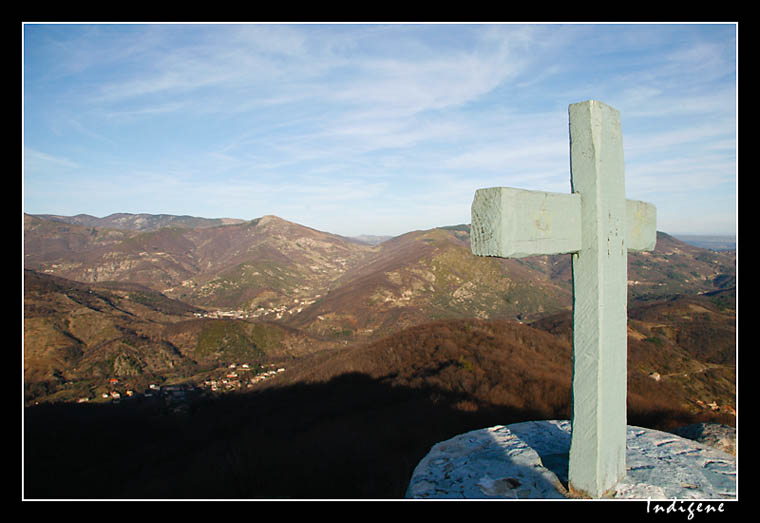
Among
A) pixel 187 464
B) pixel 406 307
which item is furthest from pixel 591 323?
pixel 406 307

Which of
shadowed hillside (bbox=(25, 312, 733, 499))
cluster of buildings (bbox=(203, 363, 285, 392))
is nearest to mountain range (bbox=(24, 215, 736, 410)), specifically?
cluster of buildings (bbox=(203, 363, 285, 392))

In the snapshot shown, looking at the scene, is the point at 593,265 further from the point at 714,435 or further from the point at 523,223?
the point at 714,435

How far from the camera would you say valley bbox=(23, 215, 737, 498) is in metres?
6.54

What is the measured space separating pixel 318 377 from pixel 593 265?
12626 millimetres

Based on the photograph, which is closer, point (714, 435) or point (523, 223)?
point (523, 223)

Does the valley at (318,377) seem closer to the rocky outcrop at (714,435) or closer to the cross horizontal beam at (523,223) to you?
the rocky outcrop at (714,435)

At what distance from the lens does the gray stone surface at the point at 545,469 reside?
3350 mm

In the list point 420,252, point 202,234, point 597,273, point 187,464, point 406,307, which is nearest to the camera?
point 597,273

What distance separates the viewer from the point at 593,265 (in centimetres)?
303

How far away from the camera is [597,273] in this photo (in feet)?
9.84

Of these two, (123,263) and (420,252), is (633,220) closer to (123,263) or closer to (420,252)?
(420,252)

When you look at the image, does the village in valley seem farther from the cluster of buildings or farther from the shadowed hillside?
the shadowed hillside

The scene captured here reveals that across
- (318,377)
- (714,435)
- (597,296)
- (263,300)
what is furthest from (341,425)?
(263,300)

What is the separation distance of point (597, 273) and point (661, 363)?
18105 mm
